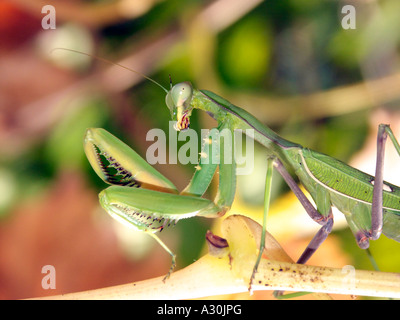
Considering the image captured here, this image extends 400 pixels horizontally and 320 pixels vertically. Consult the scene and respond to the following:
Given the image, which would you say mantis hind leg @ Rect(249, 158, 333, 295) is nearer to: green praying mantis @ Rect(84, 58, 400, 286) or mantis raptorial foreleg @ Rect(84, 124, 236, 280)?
green praying mantis @ Rect(84, 58, 400, 286)

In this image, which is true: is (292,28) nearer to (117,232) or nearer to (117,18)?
(117,18)

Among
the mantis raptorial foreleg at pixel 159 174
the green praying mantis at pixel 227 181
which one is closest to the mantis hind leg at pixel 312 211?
the green praying mantis at pixel 227 181

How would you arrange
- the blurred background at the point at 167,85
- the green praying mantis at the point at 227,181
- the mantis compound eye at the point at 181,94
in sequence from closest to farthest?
the green praying mantis at the point at 227,181 < the mantis compound eye at the point at 181,94 < the blurred background at the point at 167,85

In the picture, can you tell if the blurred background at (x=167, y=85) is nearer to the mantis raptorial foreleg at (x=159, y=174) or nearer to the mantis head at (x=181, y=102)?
the mantis raptorial foreleg at (x=159, y=174)

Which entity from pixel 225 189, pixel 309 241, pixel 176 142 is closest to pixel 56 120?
pixel 176 142
